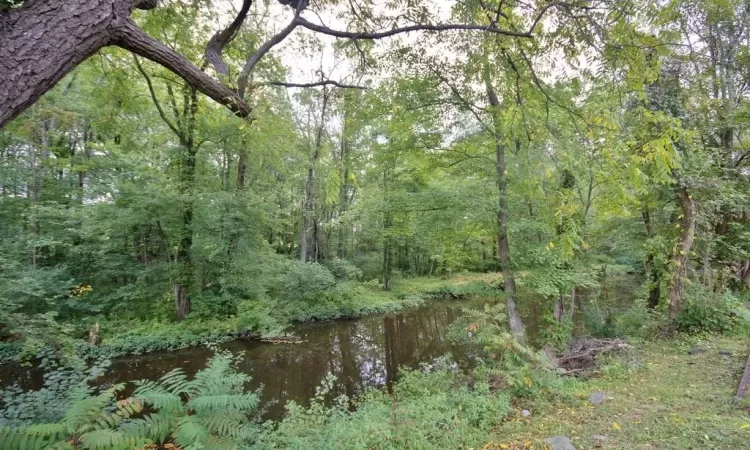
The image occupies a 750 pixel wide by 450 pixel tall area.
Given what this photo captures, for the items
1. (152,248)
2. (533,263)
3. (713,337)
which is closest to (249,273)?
(152,248)

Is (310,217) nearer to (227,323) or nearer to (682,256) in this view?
(227,323)

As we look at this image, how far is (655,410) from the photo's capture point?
10.1ft

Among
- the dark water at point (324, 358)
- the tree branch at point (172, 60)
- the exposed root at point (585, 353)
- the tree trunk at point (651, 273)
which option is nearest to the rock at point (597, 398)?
the exposed root at point (585, 353)

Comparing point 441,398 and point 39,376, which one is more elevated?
point 441,398

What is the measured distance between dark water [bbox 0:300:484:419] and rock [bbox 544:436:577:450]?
431 cm

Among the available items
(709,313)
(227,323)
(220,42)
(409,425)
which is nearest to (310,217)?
(227,323)

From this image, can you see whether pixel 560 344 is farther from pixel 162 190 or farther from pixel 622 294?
pixel 162 190

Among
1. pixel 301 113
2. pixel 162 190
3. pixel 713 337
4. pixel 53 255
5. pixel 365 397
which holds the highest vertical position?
pixel 301 113

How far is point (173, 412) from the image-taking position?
3227 millimetres

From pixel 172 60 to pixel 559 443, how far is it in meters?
4.06

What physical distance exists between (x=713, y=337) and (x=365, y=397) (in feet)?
19.9

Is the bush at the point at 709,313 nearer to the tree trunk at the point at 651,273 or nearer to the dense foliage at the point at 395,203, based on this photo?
the dense foliage at the point at 395,203

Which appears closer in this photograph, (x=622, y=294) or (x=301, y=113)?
(x=622, y=294)

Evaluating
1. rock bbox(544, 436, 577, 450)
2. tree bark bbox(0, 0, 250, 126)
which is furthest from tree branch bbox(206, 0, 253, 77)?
→ rock bbox(544, 436, 577, 450)
